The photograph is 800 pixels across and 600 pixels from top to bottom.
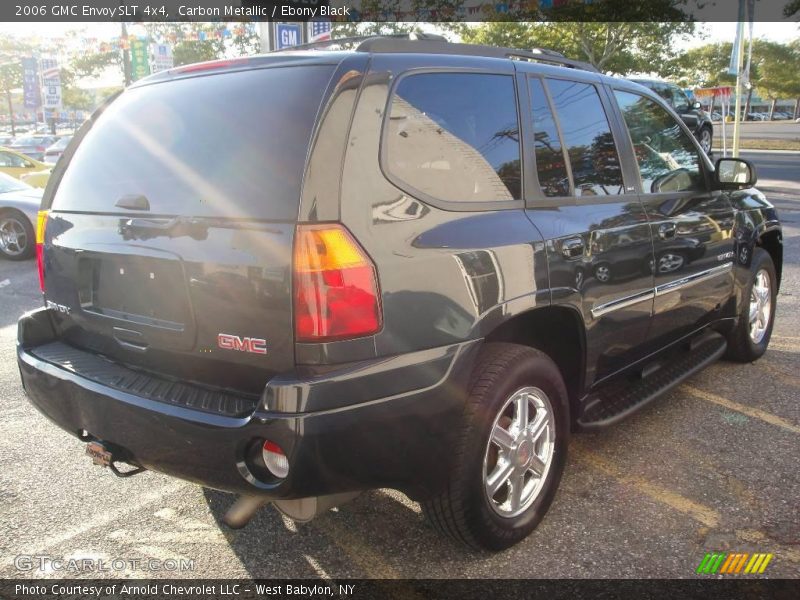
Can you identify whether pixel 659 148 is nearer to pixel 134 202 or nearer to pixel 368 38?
pixel 368 38

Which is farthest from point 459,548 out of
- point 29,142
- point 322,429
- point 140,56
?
point 29,142

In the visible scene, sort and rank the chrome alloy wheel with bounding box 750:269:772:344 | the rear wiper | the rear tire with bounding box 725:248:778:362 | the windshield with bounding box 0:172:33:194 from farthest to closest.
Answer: the windshield with bounding box 0:172:33:194 → the chrome alloy wheel with bounding box 750:269:772:344 → the rear tire with bounding box 725:248:778:362 → the rear wiper

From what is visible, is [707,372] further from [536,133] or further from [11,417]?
[11,417]

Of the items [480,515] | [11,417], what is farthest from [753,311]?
[11,417]

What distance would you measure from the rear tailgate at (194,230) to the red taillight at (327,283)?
44 mm

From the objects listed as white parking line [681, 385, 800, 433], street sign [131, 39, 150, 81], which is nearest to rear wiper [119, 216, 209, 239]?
white parking line [681, 385, 800, 433]

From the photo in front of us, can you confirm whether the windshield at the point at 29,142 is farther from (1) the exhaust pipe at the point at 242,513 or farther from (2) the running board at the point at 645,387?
(1) the exhaust pipe at the point at 242,513

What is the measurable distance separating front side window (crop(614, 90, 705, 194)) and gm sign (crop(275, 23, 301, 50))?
613cm

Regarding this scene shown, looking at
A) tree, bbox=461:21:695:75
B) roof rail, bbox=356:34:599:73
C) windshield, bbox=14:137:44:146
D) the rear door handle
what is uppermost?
tree, bbox=461:21:695:75

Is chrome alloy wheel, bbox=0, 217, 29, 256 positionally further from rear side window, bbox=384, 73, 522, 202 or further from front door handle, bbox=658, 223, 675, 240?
front door handle, bbox=658, 223, 675, 240

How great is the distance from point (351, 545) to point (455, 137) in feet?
5.39

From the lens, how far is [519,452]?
266cm

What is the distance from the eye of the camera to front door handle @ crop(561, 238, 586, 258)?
2.75 metres

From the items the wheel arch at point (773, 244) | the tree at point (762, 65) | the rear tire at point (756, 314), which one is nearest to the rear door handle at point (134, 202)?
the rear tire at point (756, 314)
